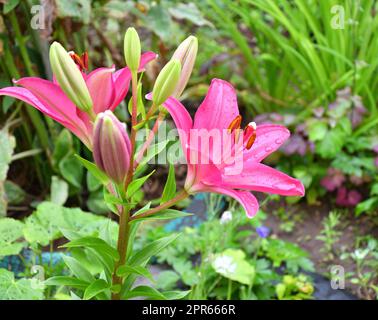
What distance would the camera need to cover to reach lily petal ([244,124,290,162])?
29.6 inches

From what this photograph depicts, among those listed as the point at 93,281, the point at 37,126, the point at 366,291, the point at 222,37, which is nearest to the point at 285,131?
the point at 93,281

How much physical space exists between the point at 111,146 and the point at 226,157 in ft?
0.46

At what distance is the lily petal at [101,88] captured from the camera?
72cm

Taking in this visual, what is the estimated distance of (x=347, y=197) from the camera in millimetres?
1865

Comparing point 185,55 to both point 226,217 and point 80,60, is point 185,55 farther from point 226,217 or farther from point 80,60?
point 226,217

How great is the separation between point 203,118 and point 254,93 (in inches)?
56.5

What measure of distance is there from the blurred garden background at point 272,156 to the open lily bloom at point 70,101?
0.72m

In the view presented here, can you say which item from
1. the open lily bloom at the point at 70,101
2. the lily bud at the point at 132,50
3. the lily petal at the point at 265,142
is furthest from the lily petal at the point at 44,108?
the lily petal at the point at 265,142
